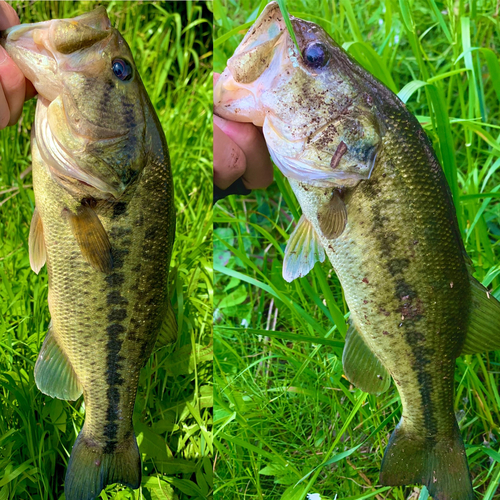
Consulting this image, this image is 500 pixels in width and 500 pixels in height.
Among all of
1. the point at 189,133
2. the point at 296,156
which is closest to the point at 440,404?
the point at 296,156

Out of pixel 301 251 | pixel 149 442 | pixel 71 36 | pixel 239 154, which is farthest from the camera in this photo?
pixel 149 442

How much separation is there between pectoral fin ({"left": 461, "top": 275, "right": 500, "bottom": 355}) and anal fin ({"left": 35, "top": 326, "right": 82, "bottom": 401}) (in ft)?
2.67

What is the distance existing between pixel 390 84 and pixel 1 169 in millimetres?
1161

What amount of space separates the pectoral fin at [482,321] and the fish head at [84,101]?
0.71m

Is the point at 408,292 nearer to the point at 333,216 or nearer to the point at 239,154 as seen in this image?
the point at 333,216

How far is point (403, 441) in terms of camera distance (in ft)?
3.75

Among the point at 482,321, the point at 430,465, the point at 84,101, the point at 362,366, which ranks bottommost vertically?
the point at 430,465

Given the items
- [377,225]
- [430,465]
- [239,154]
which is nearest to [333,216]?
[377,225]

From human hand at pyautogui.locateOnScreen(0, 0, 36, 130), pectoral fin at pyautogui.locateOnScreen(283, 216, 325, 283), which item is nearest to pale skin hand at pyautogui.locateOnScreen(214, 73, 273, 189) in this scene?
pectoral fin at pyautogui.locateOnScreen(283, 216, 325, 283)

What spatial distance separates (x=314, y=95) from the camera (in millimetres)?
1016

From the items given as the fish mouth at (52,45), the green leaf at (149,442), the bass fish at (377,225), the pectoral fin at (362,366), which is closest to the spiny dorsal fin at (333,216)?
the bass fish at (377,225)

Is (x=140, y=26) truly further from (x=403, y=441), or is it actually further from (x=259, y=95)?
(x=403, y=441)

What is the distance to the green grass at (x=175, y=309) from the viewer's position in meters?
1.33

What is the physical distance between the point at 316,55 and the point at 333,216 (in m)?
0.29
